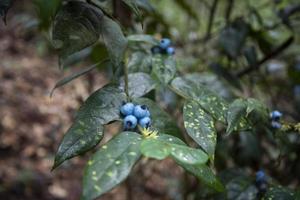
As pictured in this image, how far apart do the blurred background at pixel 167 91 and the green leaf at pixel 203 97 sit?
158 mm

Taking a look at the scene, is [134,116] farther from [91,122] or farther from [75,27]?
[75,27]

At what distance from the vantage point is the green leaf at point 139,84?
0.97 metres

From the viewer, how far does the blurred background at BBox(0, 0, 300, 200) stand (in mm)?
1539

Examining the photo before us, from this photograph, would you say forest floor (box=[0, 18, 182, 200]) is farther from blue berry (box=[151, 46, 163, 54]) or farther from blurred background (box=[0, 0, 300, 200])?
blue berry (box=[151, 46, 163, 54])

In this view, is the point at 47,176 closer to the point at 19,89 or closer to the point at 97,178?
the point at 19,89

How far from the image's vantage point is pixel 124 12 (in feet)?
5.41

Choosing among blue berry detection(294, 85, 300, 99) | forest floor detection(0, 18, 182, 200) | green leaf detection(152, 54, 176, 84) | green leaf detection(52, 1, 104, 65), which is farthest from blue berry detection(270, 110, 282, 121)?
forest floor detection(0, 18, 182, 200)

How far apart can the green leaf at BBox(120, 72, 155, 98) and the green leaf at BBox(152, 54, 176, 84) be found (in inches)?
1.2

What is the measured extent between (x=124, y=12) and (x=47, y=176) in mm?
1467

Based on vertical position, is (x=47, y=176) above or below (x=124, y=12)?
below

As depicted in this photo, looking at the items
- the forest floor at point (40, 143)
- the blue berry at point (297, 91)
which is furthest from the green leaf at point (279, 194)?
the forest floor at point (40, 143)

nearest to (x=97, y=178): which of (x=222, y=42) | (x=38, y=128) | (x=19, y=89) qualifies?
(x=222, y=42)

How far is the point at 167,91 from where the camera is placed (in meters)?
1.36

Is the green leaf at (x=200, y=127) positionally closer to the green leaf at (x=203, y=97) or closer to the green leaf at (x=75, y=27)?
the green leaf at (x=203, y=97)
